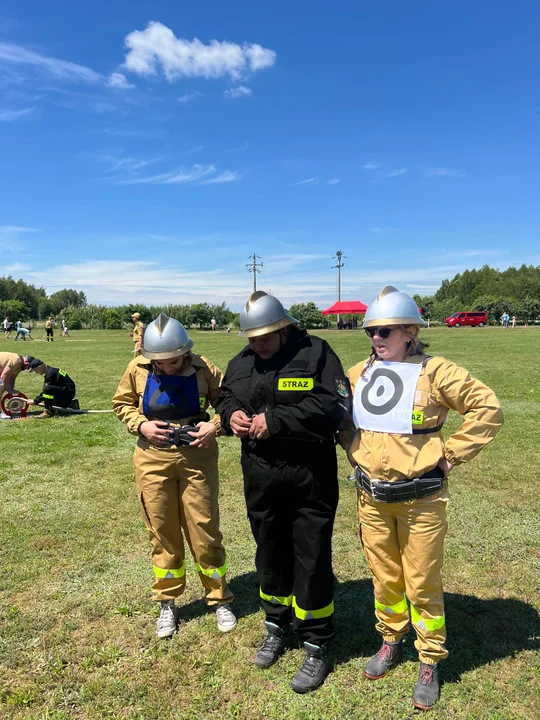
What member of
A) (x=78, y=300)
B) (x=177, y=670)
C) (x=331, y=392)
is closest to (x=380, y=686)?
(x=177, y=670)

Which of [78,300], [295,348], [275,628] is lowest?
[275,628]

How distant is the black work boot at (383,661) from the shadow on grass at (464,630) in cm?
17

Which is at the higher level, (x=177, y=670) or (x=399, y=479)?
(x=399, y=479)

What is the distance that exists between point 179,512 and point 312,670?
1370 millimetres

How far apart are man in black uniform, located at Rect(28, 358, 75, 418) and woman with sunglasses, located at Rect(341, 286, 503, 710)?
9.37 metres

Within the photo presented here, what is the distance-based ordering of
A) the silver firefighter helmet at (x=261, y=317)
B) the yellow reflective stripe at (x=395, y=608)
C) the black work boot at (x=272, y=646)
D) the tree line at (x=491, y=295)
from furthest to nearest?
the tree line at (x=491, y=295) → the black work boot at (x=272, y=646) → the yellow reflective stripe at (x=395, y=608) → the silver firefighter helmet at (x=261, y=317)

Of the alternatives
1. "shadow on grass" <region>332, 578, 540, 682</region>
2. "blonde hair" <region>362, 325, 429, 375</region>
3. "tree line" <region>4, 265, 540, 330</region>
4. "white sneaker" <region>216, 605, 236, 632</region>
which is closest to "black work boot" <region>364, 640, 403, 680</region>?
"shadow on grass" <region>332, 578, 540, 682</region>

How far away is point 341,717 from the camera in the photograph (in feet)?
8.87

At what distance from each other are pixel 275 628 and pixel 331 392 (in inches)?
67.6

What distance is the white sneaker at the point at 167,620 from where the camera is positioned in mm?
3439

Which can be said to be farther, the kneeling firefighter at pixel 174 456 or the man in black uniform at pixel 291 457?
the kneeling firefighter at pixel 174 456

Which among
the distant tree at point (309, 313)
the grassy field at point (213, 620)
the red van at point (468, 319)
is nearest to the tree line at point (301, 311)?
the distant tree at point (309, 313)

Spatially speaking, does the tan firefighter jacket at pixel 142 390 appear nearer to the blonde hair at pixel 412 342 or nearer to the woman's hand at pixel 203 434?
the woman's hand at pixel 203 434

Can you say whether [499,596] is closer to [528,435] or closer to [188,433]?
[188,433]
